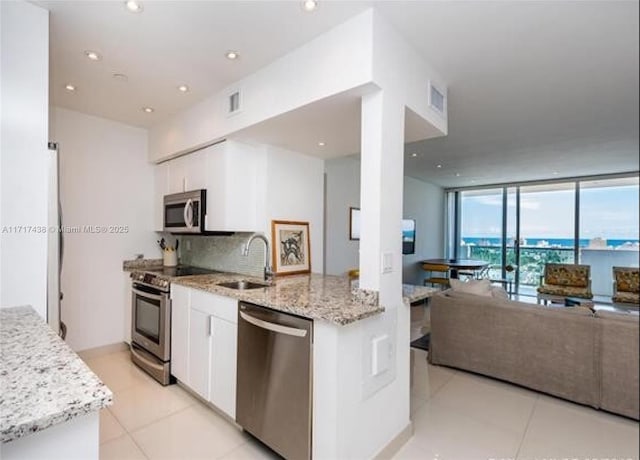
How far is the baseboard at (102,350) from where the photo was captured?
3078 millimetres

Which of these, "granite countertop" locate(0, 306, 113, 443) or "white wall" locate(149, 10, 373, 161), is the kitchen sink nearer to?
"white wall" locate(149, 10, 373, 161)

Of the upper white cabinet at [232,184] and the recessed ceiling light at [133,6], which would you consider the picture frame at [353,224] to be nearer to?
the upper white cabinet at [232,184]

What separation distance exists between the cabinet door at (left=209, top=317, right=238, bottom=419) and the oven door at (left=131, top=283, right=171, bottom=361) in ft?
2.21

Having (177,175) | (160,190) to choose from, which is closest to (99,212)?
(160,190)

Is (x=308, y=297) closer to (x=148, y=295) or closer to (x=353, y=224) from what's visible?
(x=148, y=295)

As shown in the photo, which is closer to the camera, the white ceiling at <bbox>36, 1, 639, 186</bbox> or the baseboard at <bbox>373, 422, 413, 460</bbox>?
the white ceiling at <bbox>36, 1, 639, 186</bbox>

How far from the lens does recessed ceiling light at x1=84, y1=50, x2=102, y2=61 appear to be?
200 cm

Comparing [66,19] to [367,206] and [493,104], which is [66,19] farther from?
[493,104]

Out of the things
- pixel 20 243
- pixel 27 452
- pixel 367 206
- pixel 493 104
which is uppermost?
pixel 493 104

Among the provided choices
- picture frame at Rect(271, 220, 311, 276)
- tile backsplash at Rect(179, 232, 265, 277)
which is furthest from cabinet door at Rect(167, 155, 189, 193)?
picture frame at Rect(271, 220, 311, 276)

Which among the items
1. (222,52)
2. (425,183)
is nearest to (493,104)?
(425,183)

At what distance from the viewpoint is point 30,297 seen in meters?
1.53

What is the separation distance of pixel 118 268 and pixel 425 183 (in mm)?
3104

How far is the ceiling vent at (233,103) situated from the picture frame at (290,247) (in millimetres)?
934
